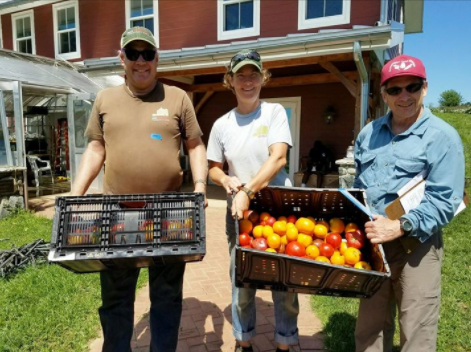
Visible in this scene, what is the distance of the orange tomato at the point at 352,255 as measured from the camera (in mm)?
1765

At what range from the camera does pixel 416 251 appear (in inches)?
75.7

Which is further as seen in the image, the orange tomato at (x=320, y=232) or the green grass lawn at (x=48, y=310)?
the green grass lawn at (x=48, y=310)

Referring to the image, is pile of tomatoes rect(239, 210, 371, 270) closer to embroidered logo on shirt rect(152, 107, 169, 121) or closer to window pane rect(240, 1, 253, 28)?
embroidered logo on shirt rect(152, 107, 169, 121)

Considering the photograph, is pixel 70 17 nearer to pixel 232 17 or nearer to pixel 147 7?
pixel 147 7

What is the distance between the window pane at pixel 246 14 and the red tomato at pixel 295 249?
28.5 feet

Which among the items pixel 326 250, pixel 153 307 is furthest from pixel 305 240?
pixel 153 307

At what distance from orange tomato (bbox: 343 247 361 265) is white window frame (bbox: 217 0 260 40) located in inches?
336

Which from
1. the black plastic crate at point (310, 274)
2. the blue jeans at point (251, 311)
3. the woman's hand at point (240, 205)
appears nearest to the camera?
the black plastic crate at point (310, 274)

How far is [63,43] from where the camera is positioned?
12422 mm

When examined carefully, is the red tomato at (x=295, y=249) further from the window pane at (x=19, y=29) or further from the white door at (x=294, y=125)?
the window pane at (x=19, y=29)

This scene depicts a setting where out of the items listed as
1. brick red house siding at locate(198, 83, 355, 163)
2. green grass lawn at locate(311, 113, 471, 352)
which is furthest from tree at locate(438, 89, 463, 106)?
green grass lawn at locate(311, 113, 471, 352)

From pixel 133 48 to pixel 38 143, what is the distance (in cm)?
1308

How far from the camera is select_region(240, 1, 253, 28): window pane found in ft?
30.9

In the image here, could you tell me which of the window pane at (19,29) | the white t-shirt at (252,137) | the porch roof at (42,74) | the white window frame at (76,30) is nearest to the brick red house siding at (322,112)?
the porch roof at (42,74)
